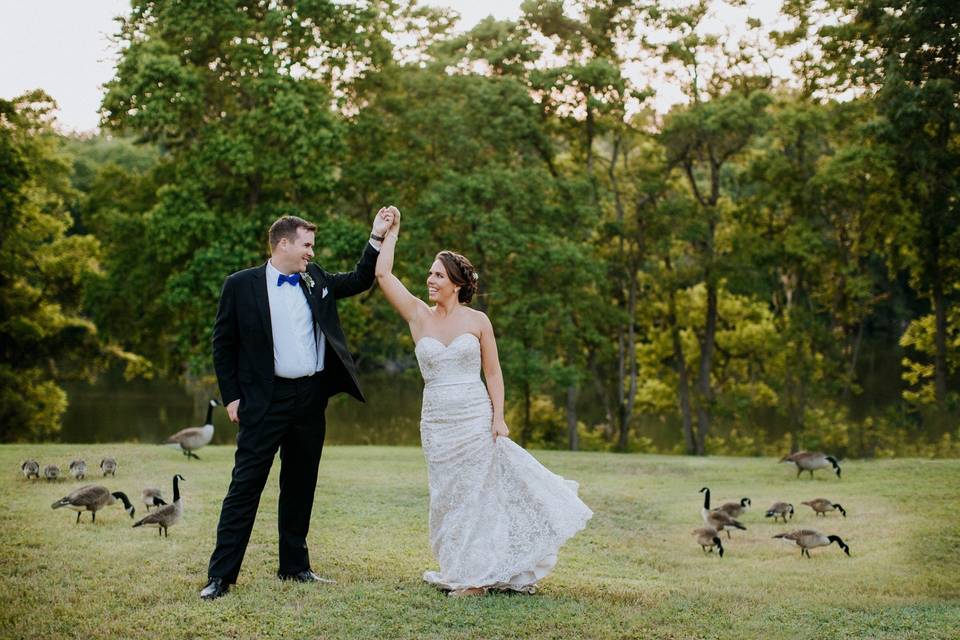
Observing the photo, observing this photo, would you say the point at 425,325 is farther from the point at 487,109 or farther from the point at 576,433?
the point at 576,433

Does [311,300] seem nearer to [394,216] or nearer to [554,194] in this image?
[394,216]

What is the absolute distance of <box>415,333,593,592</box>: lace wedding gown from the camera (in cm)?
721

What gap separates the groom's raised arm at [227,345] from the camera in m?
6.95

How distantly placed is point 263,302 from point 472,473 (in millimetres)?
2056

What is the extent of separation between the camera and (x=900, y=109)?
23.5m

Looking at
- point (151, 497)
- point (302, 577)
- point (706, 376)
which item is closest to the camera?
point (302, 577)

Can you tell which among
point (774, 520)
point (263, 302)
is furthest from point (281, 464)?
point (774, 520)

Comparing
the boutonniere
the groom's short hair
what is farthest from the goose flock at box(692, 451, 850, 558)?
the groom's short hair

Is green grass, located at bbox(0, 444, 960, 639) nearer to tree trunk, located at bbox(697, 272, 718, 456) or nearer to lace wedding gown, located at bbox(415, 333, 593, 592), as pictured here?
lace wedding gown, located at bbox(415, 333, 593, 592)

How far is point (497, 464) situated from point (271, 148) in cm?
2081

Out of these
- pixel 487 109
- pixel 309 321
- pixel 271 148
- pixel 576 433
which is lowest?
pixel 576 433

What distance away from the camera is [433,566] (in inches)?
334

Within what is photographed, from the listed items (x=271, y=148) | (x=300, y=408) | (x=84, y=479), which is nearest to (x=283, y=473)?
(x=300, y=408)

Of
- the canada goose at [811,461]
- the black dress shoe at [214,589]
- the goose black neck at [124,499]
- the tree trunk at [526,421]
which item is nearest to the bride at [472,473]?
the black dress shoe at [214,589]
